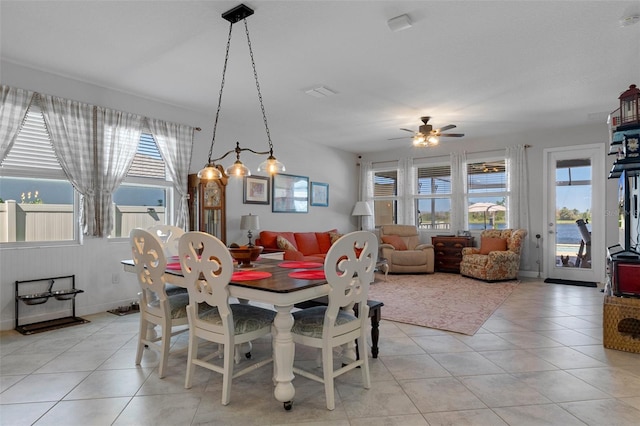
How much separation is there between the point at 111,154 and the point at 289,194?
10.2 feet

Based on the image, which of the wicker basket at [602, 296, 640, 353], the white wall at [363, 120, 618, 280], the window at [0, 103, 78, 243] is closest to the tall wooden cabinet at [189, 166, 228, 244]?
the window at [0, 103, 78, 243]

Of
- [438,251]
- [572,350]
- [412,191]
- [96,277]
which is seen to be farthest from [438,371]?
[412,191]

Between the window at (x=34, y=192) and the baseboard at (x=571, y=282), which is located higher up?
the window at (x=34, y=192)

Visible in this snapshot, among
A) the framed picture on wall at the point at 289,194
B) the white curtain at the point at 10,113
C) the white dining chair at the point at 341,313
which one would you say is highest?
the white curtain at the point at 10,113

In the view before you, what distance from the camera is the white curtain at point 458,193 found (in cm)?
723

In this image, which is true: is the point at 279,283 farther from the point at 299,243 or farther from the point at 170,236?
the point at 299,243

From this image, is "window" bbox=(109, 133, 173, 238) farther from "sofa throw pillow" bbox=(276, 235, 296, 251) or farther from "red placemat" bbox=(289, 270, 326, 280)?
"red placemat" bbox=(289, 270, 326, 280)

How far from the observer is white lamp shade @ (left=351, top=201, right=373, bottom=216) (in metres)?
7.97

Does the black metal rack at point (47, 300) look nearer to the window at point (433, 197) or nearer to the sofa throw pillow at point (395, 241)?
the sofa throw pillow at point (395, 241)

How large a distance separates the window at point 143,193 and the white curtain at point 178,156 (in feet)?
0.35

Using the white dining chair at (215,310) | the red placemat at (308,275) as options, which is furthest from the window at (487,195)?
the white dining chair at (215,310)

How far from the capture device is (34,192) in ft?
12.5

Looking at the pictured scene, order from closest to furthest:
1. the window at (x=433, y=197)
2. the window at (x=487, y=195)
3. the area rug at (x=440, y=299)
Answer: the area rug at (x=440, y=299) < the window at (x=487, y=195) < the window at (x=433, y=197)

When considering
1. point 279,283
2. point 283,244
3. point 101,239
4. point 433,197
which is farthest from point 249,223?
point 433,197
